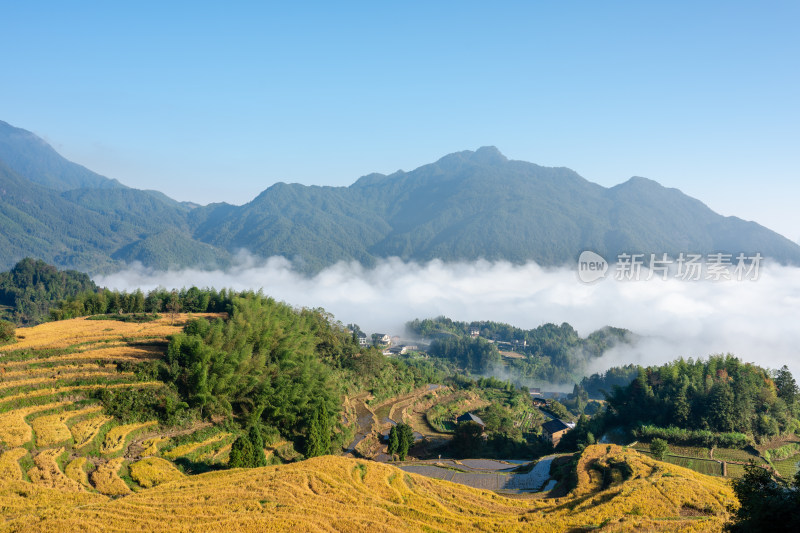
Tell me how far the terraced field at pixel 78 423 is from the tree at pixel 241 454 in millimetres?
2842

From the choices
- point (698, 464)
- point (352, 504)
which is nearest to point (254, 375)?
point (352, 504)

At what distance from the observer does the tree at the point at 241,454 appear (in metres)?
25.7

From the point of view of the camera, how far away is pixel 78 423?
82.5 feet

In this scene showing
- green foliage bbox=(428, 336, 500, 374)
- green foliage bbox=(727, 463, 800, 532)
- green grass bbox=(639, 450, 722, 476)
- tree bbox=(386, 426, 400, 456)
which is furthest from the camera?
green foliage bbox=(428, 336, 500, 374)

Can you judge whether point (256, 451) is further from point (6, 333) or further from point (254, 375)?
point (6, 333)

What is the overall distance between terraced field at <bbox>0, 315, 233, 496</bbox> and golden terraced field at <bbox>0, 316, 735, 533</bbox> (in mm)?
77

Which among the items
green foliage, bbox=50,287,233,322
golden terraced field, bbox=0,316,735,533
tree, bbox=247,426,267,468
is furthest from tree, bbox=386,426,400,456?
green foliage, bbox=50,287,233,322

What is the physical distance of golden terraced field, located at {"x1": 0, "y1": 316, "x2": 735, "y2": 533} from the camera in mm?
15461

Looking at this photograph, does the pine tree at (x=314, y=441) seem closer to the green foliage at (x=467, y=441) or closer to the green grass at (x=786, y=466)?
the green foliage at (x=467, y=441)

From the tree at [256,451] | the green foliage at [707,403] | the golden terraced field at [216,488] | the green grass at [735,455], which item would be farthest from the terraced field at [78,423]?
the green foliage at [707,403]

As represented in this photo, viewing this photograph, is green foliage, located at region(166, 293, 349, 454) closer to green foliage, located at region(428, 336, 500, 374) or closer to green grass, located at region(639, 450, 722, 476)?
green grass, located at region(639, 450, 722, 476)

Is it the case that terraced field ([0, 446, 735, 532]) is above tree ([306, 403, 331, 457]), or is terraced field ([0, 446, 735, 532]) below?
above

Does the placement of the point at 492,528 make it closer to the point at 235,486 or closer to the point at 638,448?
the point at 235,486

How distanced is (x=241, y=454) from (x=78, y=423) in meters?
8.72
